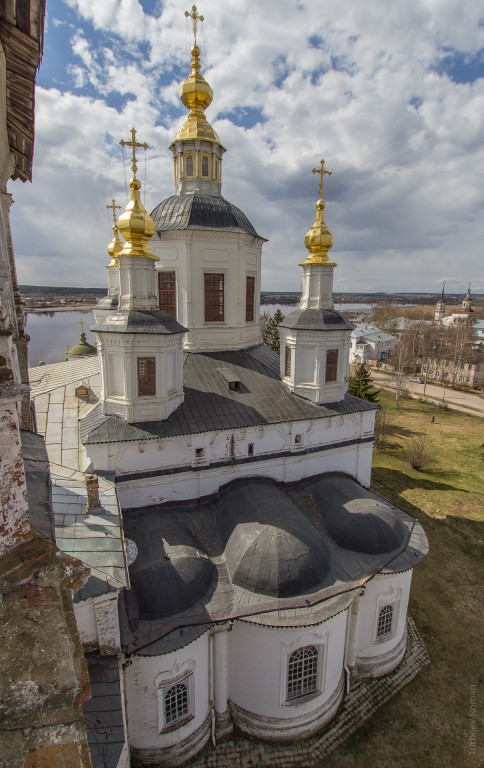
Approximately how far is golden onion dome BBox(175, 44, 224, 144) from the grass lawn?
1831 cm

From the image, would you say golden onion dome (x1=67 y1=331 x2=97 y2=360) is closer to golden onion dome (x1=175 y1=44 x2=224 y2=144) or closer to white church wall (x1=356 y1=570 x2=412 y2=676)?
golden onion dome (x1=175 y1=44 x2=224 y2=144)

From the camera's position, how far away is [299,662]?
9633mm

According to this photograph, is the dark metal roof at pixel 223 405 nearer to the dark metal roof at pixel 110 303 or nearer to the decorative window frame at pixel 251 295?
the decorative window frame at pixel 251 295

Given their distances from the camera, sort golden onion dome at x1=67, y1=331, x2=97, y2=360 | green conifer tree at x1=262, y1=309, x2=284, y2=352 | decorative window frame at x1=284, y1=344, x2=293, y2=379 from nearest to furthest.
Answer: decorative window frame at x1=284, y1=344, x2=293, y2=379
golden onion dome at x1=67, y1=331, x2=97, y2=360
green conifer tree at x1=262, y1=309, x2=284, y2=352

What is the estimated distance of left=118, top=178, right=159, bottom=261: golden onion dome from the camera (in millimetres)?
11523

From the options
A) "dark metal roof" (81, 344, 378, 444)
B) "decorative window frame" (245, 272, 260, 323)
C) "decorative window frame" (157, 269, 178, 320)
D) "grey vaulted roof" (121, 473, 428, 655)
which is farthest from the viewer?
"decorative window frame" (245, 272, 260, 323)

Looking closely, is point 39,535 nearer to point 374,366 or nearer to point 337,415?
point 337,415

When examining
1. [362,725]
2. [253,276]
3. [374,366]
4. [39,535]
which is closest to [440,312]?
[374,366]

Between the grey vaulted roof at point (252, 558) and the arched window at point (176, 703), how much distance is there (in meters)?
1.56

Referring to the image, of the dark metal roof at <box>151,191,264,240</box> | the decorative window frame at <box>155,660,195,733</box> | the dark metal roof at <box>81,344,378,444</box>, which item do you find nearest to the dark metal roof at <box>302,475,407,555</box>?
the dark metal roof at <box>81,344,378,444</box>

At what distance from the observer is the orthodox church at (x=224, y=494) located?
8945mm

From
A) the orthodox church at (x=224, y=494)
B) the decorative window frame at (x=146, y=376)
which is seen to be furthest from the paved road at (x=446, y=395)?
the decorative window frame at (x=146, y=376)

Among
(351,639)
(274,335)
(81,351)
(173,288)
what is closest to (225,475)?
(351,639)

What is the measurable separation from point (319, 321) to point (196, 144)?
8.27 metres
